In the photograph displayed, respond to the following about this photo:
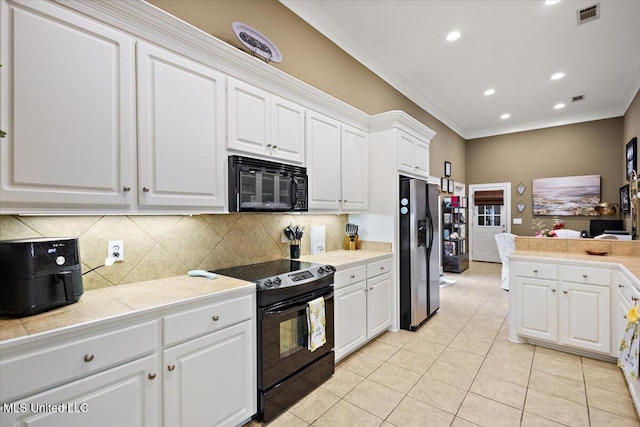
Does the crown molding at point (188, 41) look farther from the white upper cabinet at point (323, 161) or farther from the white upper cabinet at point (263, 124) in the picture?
the white upper cabinet at point (323, 161)

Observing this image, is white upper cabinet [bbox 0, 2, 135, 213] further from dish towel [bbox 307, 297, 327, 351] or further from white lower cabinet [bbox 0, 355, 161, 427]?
dish towel [bbox 307, 297, 327, 351]

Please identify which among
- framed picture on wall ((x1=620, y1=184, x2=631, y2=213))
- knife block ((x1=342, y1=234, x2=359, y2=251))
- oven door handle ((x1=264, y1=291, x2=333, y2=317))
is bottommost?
oven door handle ((x1=264, y1=291, x2=333, y2=317))

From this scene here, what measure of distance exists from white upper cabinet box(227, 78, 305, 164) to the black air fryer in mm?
1114

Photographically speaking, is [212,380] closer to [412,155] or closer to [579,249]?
[412,155]

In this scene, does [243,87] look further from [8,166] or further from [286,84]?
[8,166]

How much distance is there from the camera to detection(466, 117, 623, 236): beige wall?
6496 mm

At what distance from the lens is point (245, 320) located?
1862 mm

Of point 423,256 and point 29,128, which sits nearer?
point 29,128

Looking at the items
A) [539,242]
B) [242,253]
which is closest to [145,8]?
[242,253]

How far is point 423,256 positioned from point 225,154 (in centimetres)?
262

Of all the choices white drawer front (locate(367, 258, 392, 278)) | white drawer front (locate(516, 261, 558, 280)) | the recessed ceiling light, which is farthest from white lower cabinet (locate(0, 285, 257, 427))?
the recessed ceiling light

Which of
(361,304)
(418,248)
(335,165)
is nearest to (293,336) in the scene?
(361,304)

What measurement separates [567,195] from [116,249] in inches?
338

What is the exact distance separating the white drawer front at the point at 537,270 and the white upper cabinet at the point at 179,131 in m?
2.97
